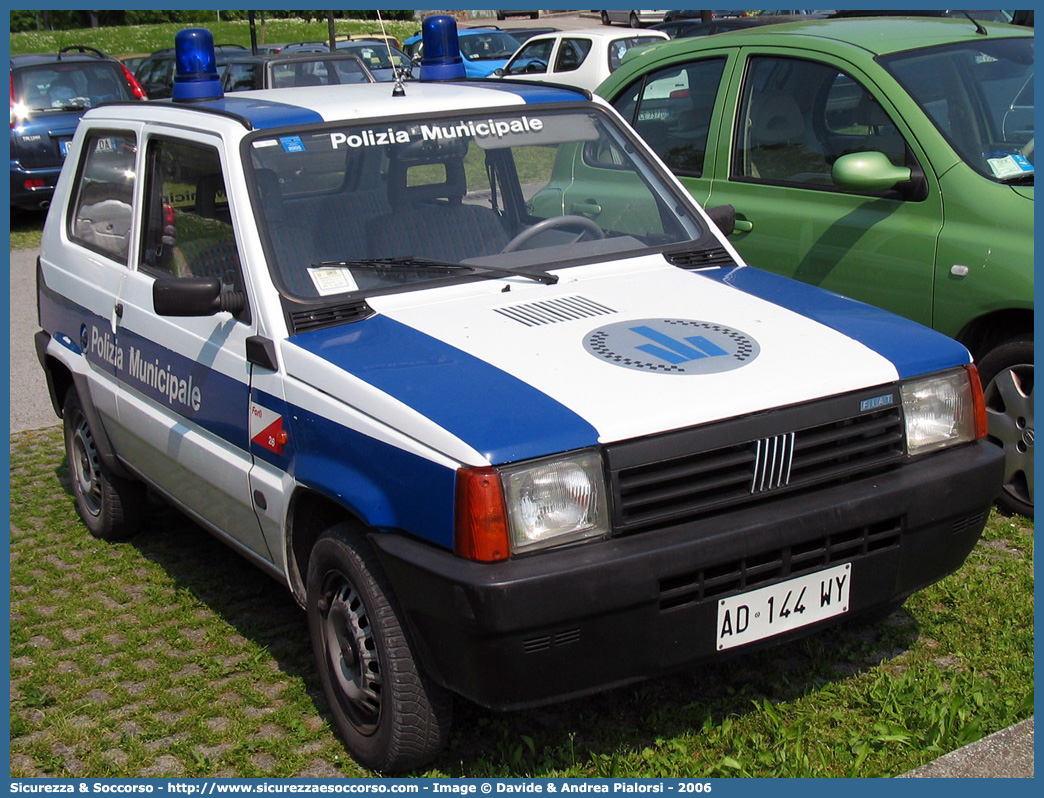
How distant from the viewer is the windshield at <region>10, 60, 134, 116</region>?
14.2m

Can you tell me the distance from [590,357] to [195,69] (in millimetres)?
2362

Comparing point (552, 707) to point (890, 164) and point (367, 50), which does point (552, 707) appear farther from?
point (367, 50)

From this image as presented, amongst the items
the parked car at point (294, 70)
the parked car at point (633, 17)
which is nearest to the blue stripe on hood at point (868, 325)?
the parked car at point (294, 70)

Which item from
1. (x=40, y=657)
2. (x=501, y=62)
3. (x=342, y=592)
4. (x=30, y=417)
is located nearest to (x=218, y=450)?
(x=342, y=592)

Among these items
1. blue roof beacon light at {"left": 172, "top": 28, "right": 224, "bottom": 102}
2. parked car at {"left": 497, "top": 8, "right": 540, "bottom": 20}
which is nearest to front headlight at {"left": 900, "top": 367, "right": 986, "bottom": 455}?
blue roof beacon light at {"left": 172, "top": 28, "right": 224, "bottom": 102}

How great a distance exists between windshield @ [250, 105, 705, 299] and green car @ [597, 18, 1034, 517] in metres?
1.00

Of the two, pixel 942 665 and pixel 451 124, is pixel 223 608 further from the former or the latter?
pixel 942 665

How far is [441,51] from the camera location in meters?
5.27

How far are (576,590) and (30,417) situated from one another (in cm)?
572

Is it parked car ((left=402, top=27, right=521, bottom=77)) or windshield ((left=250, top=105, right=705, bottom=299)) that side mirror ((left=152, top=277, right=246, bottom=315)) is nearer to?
windshield ((left=250, top=105, right=705, bottom=299))

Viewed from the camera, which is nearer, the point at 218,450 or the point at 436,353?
the point at 436,353

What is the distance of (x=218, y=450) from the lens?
396 cm

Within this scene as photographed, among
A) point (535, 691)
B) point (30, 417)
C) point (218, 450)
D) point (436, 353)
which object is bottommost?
point (30, 417)

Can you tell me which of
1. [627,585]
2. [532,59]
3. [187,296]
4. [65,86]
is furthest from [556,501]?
[532,59]
